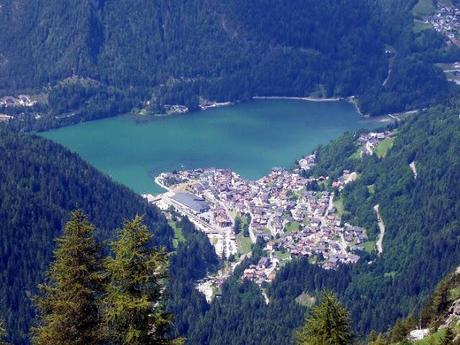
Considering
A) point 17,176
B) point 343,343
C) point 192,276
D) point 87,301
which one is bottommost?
point 192,276

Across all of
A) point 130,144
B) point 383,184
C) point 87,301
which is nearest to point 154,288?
point 87,301

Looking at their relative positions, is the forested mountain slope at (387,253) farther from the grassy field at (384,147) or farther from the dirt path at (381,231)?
the grassy field at (384,147)

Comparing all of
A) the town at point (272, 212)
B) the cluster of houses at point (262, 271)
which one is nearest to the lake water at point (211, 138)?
the town at point (272, 212)

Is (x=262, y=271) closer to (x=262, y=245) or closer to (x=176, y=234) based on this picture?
(x=262, y=245)

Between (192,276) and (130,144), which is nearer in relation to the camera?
(192,276)

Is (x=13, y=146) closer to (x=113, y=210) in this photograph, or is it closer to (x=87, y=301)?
(x=113, y=210)

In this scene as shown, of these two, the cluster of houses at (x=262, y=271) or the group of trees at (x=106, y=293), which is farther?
the cluster of houses at (x=262, y=271)
